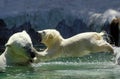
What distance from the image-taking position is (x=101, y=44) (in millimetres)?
9039

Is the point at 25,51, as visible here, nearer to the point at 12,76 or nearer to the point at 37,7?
the point at 12,76

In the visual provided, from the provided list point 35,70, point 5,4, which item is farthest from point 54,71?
point 5,4

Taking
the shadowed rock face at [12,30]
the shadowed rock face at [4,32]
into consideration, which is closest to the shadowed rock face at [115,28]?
the shadowed rock face at [12,30]

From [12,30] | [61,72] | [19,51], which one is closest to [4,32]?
[12,30]

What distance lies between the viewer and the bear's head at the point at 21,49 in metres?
8.94

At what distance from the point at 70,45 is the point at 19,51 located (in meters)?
0.92

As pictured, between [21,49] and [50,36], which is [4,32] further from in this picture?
[21,49]

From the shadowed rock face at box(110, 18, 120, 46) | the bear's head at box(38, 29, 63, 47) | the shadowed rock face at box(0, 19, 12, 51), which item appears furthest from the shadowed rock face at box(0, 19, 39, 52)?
the bear's head at box(38, 29, 63, 47)

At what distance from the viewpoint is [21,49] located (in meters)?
8.95

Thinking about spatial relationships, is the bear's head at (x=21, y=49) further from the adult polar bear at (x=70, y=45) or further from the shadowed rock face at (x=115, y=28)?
the shadowed rock face at (x=115, y=28)

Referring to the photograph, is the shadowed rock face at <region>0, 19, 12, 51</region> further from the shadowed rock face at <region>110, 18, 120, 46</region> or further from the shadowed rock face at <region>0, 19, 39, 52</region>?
the shadowed rock face at <region>110, 18, 120, 46</region>

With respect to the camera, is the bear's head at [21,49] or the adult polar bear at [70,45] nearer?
the bear's head at [21,49]

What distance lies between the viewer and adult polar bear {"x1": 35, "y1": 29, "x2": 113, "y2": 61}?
920cm

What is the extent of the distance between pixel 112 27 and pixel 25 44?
12.2 m
